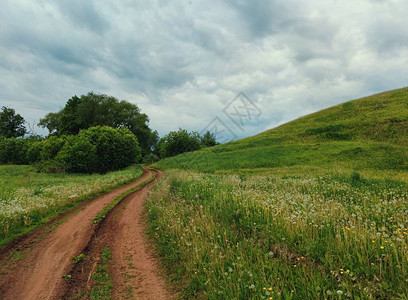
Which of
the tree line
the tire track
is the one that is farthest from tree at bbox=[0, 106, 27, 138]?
the tire track

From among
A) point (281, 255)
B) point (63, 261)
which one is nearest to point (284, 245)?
point (281, 255)

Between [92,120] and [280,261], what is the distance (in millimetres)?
79667

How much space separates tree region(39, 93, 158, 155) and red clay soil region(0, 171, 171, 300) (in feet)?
230

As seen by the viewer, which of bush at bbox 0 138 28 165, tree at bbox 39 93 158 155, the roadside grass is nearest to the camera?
the roadside grass

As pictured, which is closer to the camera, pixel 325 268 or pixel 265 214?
pixel 325 268

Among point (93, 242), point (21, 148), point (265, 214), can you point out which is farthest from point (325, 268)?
point (21, 148)

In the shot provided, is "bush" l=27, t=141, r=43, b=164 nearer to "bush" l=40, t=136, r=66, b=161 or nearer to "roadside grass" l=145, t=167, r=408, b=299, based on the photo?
"bush" l=40, t=136, r=66, b=161

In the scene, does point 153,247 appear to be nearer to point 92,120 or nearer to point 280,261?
point 280,261

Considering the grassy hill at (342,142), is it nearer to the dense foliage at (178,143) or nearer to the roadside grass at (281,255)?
the roadside grass at (281,255)

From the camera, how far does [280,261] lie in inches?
224

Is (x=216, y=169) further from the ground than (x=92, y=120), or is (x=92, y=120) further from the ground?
(x=92, y=120)

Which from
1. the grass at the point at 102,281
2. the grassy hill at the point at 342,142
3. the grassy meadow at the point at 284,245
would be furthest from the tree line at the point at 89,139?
the grass at the point at 102,281

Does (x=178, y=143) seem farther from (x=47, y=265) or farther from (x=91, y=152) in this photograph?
(x=47, y=265)

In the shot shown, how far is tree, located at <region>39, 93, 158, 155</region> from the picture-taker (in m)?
72.9
